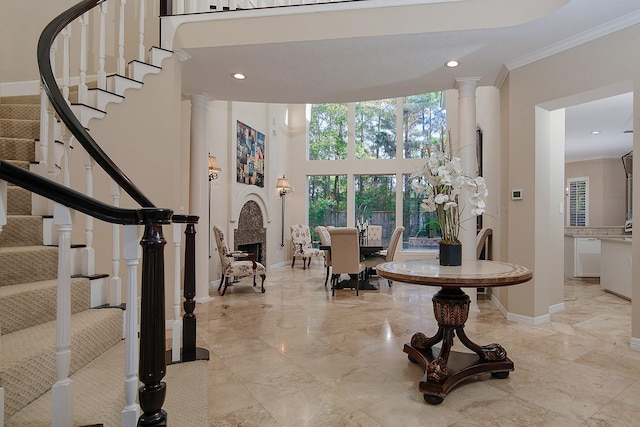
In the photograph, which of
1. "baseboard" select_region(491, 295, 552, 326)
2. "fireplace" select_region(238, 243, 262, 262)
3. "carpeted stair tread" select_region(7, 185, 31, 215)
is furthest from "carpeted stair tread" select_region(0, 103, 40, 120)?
"baseboard" select_region(491, 295, 552, 326)

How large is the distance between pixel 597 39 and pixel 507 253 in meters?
2.17

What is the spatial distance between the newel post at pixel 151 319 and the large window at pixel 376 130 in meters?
8.46

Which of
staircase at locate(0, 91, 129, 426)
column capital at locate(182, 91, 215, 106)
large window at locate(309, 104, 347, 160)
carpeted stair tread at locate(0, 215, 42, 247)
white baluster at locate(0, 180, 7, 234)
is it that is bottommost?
staircase at locate(0, 91, 129, 426)

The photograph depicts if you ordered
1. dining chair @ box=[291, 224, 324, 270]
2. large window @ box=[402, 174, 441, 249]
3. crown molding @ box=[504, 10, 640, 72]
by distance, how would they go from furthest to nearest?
1. large window @ box=[402, 174, 441, 249]
2. dining chair @ box=[291, 224, 324, 270]
3. crown molding @ box=[504, 10, 640, 72]

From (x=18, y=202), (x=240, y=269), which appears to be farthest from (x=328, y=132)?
(x=18, y=202)

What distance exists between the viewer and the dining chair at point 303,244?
8.41m

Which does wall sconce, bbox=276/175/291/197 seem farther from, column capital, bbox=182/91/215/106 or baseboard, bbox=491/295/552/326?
baseboard, bbox=491/295/552/326

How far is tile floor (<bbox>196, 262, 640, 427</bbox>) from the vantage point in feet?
6.81

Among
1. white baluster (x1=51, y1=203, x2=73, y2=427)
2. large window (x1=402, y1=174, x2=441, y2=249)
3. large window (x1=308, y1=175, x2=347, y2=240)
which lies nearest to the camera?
white baluster (x1=51, y1=203, x2=73, y2=427)

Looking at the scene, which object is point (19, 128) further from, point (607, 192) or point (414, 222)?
point (607, 192)

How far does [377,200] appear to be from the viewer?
9.48 meters

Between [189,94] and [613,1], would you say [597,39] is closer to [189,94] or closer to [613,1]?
[613,1]

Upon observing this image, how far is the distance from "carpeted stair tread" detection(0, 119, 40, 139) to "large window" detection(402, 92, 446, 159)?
771 centimetres

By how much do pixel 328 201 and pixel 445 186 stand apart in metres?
7.07
